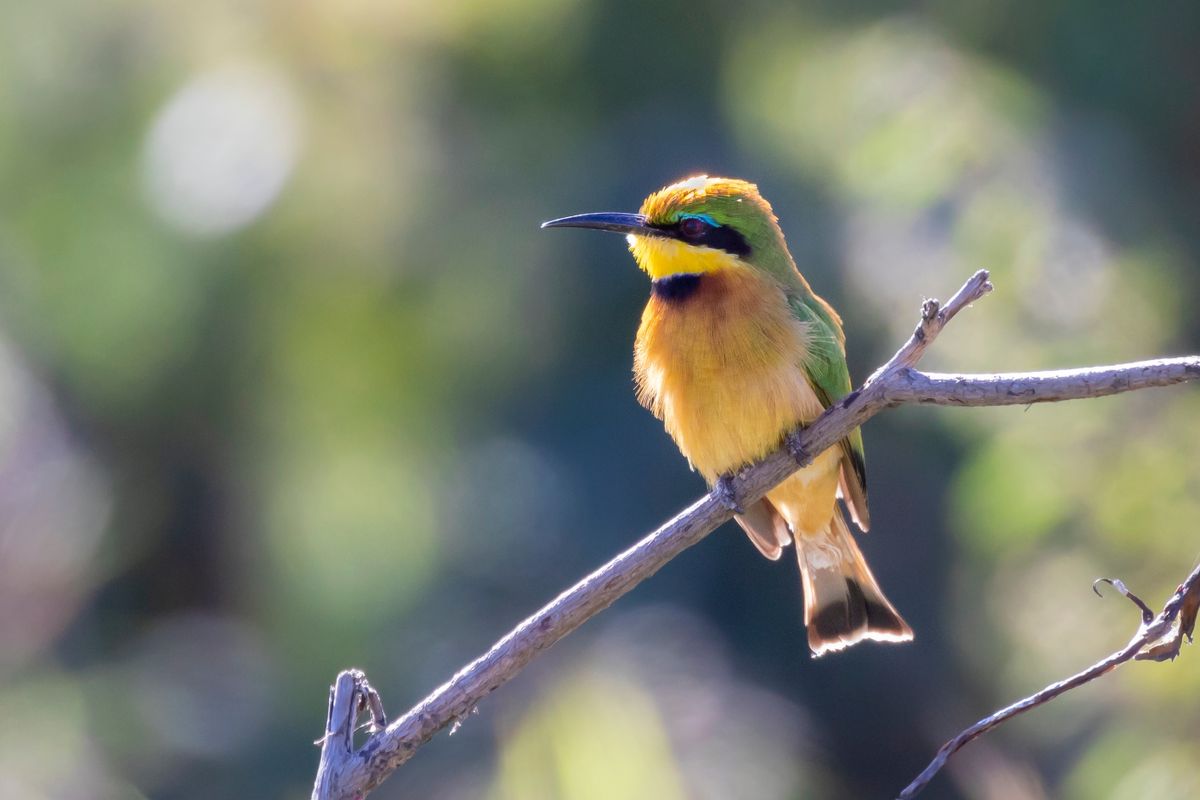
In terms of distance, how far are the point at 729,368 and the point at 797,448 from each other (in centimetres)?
35

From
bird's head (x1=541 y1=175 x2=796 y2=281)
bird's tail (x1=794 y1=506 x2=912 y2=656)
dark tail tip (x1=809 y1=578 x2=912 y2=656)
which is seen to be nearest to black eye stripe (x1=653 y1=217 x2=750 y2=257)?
bird's head (x1=541 y1=175 x2=796 y2=281)

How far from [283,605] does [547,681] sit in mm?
1122

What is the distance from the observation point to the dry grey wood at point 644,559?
175 centimetres

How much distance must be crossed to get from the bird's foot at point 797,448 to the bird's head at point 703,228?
0.43 metres

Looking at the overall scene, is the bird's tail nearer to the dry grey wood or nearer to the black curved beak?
the black curved beak

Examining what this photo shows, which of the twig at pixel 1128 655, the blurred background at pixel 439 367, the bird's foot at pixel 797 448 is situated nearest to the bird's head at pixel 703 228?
the bird's foot at pixel 797 448

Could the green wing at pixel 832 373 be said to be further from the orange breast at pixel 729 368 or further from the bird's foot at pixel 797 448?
the bird's foot at pixel 797 448

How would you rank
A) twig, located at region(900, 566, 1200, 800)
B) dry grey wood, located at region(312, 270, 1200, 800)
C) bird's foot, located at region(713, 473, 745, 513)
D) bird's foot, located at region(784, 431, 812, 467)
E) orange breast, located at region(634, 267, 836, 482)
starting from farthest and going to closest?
orange breast, located at region(634, 267, 836, 482), bird's foot, located at region(784, 431, 812, 467), bird's foot, located at region(713, 473, 745, 513), dry grey wood, located at region(312, 270, 1200, 800), twig, located at region(900, 566, 1200, 800)

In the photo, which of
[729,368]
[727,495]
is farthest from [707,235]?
[727,495]

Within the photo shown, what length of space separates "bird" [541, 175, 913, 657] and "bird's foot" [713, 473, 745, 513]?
0.06 ft

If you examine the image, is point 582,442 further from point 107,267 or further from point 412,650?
point 107,267

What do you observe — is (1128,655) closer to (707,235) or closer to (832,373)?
(832,373)

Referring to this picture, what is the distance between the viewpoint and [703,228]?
299 centimetres

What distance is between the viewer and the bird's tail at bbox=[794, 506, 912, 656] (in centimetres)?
306
